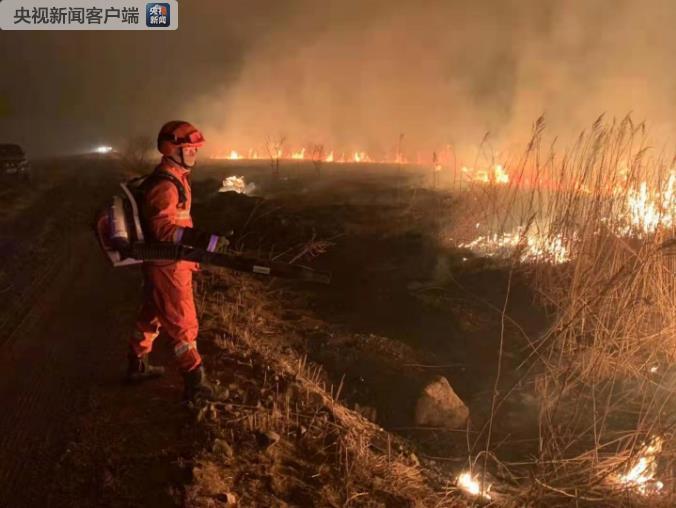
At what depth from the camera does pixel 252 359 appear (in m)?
→ 3.81

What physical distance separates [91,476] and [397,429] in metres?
2.57

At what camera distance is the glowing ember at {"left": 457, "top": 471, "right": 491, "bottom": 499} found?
10.3ft

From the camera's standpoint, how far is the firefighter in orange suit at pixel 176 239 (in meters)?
2.90

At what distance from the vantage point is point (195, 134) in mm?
3035

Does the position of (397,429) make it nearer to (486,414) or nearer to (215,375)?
(486,414)

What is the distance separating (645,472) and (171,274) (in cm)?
344

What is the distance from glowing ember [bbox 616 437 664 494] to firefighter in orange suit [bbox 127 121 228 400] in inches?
111

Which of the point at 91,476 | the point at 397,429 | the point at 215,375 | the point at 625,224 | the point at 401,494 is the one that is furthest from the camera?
the point at 625,224

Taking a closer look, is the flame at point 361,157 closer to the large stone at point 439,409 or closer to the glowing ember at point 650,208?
the glowing ember at point 650,208

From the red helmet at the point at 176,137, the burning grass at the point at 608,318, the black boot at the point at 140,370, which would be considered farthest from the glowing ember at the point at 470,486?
the red helmet at the point at 176,137

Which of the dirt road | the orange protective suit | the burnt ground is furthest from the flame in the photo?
the orange protective suit

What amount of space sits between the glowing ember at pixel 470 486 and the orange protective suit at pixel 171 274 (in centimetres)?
200

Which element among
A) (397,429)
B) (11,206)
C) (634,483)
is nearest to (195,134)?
(397,429)

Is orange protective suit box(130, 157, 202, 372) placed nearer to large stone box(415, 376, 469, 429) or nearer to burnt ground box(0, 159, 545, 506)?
burnt ground box(0, 159, 545, 506)
